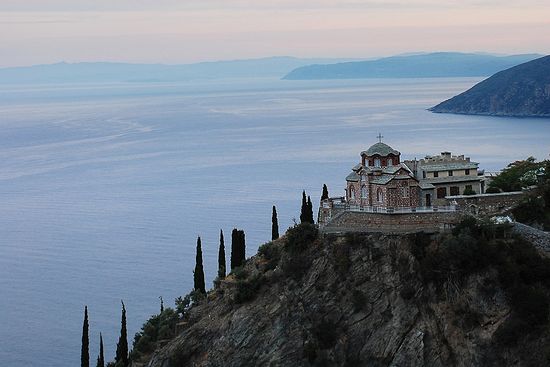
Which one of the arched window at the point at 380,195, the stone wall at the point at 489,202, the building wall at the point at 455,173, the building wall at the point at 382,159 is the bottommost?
the stone wall at the point at 489,202

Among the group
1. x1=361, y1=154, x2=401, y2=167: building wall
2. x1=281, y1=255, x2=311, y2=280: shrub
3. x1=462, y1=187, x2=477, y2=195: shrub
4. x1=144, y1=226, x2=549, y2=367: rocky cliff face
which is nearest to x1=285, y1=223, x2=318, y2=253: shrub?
x1=144, y1=226, x2=549, y2=367: rocky cliff face

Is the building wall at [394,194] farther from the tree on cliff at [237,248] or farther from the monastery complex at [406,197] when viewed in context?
the tree on cliff at [237,248]

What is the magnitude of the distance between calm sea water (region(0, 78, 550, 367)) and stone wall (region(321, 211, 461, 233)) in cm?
2097

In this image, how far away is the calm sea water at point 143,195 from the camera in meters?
62.9

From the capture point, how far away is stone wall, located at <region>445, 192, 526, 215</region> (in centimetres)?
3966

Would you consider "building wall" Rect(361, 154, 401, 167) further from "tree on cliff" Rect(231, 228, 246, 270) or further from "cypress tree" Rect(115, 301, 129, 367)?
"cypress tree" Rect(115, 301, 129, 367)

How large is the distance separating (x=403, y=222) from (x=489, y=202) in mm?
4013

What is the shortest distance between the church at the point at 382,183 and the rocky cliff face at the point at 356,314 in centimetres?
247

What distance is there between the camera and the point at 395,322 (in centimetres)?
3556

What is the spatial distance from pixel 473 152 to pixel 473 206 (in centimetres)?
8161

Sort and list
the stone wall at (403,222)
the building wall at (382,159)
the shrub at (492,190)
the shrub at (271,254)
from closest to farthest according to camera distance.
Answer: the stone wall at (403,222), the shrub at (271,254), the building wall at (382,159), the shrub at (492,190)

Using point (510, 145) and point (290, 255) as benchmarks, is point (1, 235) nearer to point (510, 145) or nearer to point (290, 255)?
point (290, 255)

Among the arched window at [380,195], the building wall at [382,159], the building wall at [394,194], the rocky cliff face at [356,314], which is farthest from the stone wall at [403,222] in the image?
the building wall at [382,159]

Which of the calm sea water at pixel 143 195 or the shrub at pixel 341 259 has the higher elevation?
the shrub at pixel 341 259
